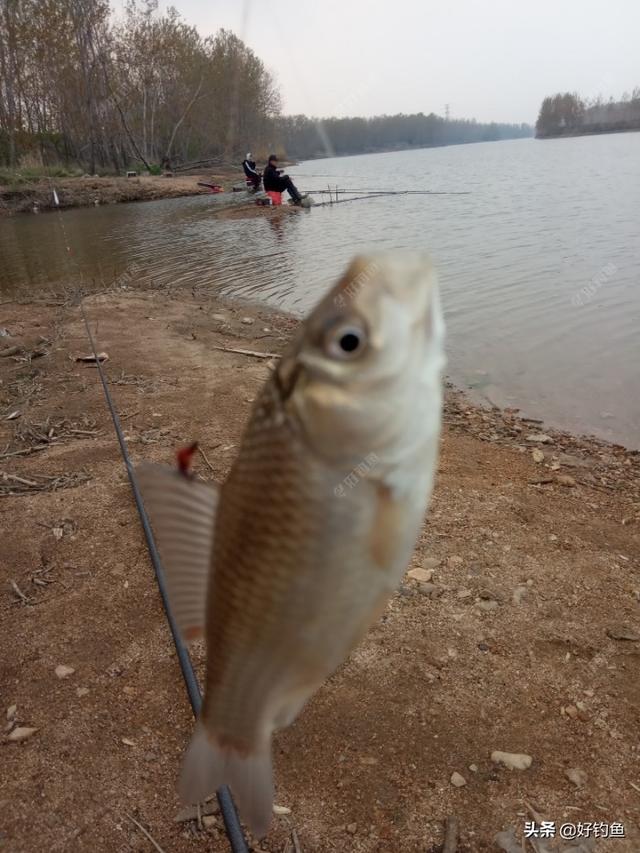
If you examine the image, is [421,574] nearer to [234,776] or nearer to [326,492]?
[234,776]

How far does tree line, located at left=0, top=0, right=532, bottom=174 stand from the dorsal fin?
175ft

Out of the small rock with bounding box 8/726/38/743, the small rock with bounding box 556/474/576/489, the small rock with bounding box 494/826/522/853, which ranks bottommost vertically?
the small rock with bounding box 556/474/576/489

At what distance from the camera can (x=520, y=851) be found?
259 centimetres

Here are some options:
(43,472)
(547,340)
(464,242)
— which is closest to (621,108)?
(464,242)

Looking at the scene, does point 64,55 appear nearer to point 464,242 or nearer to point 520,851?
point 464,242

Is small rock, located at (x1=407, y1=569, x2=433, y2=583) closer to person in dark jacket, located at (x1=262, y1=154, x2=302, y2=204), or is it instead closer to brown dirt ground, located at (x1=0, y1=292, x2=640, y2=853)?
brown dirt ground, located at (x1=0, y1=292, x2=640, y2=853)

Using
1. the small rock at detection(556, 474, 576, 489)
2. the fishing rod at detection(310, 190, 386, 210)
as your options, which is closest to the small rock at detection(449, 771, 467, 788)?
the small rock at detection(556, 474, 576, 489)

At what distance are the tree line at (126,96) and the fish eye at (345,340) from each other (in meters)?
53.7

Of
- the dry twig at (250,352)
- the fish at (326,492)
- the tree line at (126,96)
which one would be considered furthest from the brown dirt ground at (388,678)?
the tree line at (126,96)

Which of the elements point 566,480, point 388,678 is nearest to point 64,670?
point 388,678

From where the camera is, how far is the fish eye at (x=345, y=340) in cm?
99

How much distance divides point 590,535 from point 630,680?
5.31ft

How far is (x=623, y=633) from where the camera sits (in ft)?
12.2

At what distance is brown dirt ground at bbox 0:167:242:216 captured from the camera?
3903cm
